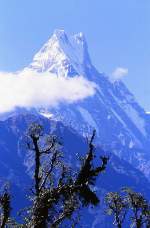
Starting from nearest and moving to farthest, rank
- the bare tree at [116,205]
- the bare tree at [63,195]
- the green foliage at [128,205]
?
the bare tree at [63,195] → the green foliage at [128,205] → the bare tree at [116,205]

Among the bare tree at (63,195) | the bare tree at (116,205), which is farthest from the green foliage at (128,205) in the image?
the bare tree at (63,195)

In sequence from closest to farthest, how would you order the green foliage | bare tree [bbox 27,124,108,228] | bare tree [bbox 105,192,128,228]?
bare tree [bbox 27,124,108,228]
the green foliage
bare tree [bbox 105,192,128,228]

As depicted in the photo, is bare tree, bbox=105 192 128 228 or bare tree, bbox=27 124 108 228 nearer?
bare tree, bbox=27 124 108 228

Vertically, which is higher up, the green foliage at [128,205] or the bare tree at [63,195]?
the green foliage at [128,205]

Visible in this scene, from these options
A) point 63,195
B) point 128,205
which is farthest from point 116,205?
point 63,195

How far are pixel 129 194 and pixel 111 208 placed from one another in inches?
155

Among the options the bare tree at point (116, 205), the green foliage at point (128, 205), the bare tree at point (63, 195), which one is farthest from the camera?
the bare tree at point (116, 205)

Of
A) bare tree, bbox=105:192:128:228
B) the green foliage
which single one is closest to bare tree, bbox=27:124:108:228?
the green foliage

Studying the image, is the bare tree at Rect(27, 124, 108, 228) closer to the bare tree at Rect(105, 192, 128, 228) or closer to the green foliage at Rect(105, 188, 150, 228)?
the green foliage at Rect(105, 188, 150, 228)

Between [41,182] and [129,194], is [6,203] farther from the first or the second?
[129,194]

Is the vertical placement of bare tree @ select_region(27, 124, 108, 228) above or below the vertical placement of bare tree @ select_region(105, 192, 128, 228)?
below

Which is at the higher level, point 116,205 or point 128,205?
point 116,205

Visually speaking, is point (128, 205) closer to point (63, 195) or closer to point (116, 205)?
point (116, 205)

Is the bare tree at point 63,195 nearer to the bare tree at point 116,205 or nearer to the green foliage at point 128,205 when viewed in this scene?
the green foliage at point 128,205
